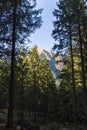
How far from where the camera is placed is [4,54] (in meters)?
21.5

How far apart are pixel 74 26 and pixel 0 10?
38.3 ft

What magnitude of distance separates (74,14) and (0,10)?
1160 cm

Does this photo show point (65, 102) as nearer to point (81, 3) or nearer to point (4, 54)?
point (81, 3)

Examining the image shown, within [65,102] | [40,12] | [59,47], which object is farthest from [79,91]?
[65,102]

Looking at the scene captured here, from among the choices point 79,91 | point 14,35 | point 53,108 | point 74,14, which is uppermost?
point 74,14

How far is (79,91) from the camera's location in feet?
130

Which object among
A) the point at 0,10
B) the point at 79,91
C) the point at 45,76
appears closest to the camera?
the point at 0,10

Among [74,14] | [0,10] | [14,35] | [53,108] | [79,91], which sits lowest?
[53,108]

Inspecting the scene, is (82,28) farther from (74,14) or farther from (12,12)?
(12,12)

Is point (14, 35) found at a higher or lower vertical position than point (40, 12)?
lower

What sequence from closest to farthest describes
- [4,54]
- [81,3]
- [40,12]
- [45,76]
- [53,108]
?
[4,54]
[40,12]
[81,3]
[45,76]
[53,108]

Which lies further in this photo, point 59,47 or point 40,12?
point 59,47

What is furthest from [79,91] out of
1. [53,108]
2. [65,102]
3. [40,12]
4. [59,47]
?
[53,108]

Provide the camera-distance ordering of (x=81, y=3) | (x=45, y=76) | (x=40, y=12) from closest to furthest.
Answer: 1. (x=40, y=12)
2. (x=81, y=3)
3. (x=45, y=76)
